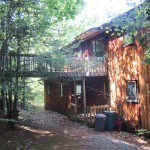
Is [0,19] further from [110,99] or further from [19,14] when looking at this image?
[110,99]

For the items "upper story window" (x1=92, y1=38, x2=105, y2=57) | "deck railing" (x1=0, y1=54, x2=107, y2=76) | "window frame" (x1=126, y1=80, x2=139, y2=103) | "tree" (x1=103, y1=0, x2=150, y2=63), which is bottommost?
"window frame" (x1=126, y1=80, x2=139, y2=103)

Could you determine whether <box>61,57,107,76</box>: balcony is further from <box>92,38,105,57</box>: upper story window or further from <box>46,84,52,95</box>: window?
<box>46,84,52,95</box>: window

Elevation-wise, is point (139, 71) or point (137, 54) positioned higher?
point (137, 54)

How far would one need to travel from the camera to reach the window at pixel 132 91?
13344 mm

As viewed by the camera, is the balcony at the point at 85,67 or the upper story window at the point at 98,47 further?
the upper story window at the point at 98,47

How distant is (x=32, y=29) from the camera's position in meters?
10.2

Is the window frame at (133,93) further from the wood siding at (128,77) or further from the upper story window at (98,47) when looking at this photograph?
the upper story window at (98,47)

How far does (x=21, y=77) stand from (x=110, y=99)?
22.3 feet

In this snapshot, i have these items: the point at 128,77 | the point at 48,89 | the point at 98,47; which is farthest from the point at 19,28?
the point at 48,89

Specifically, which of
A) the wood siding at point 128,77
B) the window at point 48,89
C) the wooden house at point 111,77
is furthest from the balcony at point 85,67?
the window at point 48,89

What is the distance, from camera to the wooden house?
12945mm

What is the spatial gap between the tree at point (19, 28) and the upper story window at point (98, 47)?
550 centimetres

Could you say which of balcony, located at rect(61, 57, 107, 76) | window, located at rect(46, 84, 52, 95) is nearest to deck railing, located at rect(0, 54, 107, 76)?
balcony, located at rect(61, 57, 107, 76)

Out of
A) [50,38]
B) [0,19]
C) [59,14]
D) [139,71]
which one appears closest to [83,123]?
[139,71]
